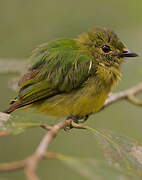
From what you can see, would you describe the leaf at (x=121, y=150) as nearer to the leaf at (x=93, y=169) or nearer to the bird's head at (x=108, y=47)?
the leaf at (x=93, y=169)

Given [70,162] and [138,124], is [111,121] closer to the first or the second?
[138,124]

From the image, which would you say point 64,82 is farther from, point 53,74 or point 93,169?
point 93,169

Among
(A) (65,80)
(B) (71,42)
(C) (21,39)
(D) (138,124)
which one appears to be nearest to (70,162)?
(A) (65,80)

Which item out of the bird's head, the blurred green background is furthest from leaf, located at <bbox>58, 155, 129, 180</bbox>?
the blurred green background

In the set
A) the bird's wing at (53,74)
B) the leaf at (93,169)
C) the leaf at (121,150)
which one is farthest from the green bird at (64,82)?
the leaf at (93,169)

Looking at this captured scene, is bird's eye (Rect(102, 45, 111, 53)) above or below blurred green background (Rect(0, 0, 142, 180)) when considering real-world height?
above

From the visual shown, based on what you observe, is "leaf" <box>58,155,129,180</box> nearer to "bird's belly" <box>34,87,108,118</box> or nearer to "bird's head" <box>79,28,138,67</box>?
"bird's belly" <box>34,87,108,118</box>

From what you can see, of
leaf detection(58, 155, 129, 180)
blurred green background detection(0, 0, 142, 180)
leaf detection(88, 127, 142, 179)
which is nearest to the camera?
leaf detection(58, 155, 129, 180)
